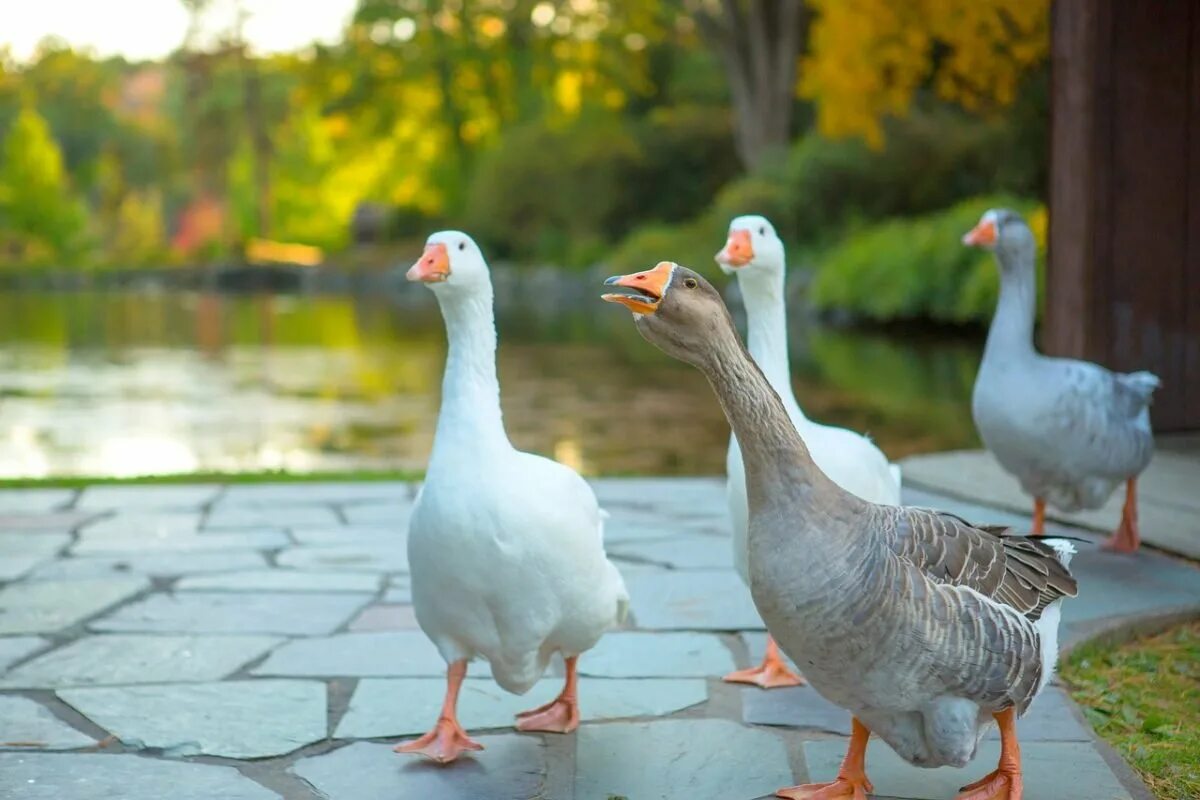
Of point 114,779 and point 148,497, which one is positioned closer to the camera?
point 114,779

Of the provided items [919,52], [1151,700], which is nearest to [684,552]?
[1151,700]

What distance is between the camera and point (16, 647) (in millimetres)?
4273

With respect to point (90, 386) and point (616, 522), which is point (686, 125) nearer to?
point (90, 386)

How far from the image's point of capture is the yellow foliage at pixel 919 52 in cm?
1652

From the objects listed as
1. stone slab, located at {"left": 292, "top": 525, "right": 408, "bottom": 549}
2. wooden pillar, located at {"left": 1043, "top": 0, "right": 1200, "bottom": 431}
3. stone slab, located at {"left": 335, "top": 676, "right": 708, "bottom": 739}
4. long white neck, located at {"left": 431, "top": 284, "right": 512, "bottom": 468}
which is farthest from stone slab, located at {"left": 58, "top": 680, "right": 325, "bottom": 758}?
wooden pillar, located at {"left": 1043, "top": 0, "right": 1200, "bottom": 431}

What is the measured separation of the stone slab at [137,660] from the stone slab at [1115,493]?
3367 millimetres

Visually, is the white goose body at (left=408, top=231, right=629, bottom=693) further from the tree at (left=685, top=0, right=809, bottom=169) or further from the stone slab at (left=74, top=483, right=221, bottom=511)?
the tree at (left=685, top=0, right=809, bottom=169)

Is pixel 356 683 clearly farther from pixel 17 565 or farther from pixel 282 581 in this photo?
pixel 17 565

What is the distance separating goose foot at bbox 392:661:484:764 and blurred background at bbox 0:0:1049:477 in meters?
4.63

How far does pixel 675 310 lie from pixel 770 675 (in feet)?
5.84

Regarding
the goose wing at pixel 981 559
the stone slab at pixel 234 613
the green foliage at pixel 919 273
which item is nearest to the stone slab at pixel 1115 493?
the goose wing at pixel 981 559

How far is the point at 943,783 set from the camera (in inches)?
128

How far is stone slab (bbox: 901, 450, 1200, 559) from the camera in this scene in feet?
18.0

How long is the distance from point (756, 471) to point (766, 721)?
3.89ft
